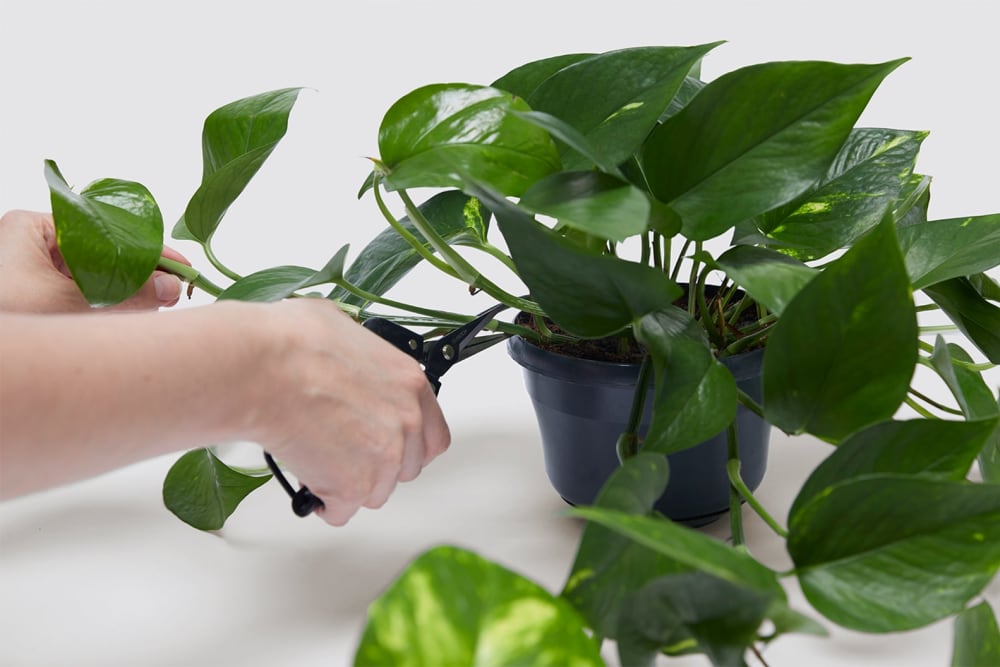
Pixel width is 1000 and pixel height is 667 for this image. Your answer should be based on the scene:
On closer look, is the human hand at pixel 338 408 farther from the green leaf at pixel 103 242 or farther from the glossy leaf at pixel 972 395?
the glossy leaf at pixel 972 395

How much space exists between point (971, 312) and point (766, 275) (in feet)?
1.08

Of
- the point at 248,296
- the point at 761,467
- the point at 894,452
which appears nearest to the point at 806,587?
the point at 894,452

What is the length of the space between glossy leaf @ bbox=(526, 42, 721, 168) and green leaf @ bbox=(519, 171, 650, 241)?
0.06 meters

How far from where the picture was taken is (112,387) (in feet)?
1.97

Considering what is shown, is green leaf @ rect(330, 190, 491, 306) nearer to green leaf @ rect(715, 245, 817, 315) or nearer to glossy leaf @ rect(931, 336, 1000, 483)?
green leaf @ rect(715, 245, 817, 315)

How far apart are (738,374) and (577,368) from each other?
12 centimetres

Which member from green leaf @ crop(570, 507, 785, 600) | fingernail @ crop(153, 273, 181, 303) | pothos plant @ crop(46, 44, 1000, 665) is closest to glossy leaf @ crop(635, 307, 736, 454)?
pothos plant @ crop(46, 44, 1000, 665)

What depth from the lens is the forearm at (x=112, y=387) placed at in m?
0.59

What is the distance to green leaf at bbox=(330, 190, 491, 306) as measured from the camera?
3.09ft

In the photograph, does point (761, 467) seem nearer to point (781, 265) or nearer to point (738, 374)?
point (738, 374)

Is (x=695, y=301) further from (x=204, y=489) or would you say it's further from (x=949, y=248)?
(x=204, y=489)

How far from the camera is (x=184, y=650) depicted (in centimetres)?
82

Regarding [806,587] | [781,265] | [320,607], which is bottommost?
[320,607]

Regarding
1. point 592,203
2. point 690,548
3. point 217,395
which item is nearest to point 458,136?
point 592,203
